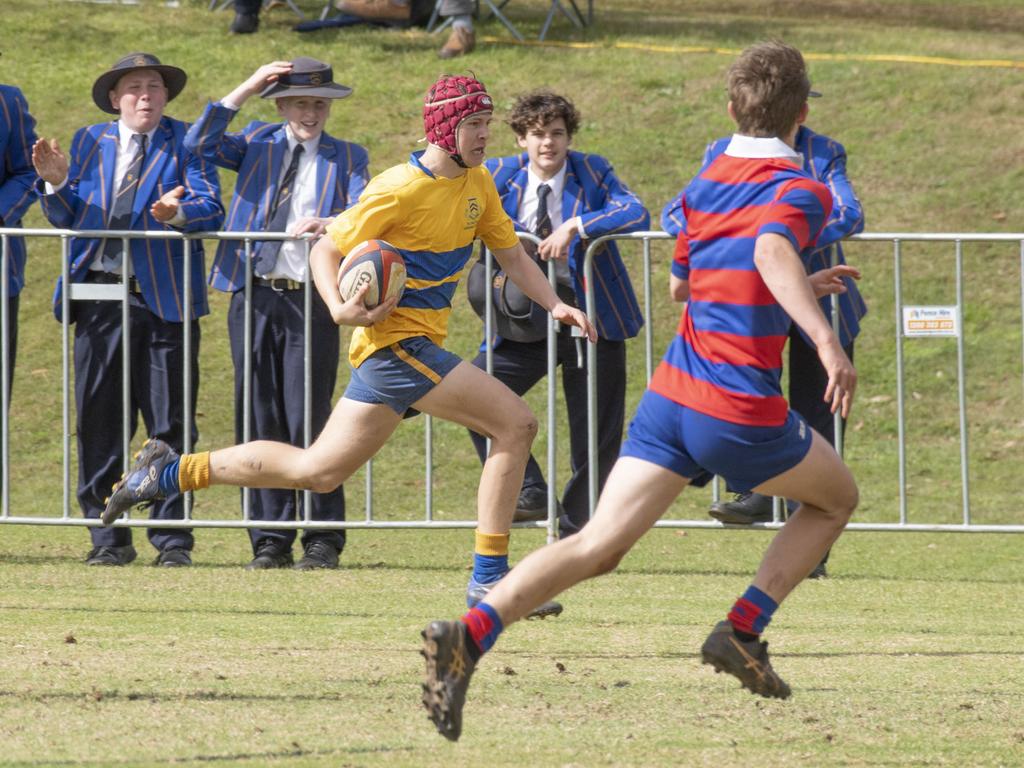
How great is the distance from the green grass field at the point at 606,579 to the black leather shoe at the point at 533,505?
1.45 feet

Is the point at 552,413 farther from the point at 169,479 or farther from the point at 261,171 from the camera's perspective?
the point at 169,479

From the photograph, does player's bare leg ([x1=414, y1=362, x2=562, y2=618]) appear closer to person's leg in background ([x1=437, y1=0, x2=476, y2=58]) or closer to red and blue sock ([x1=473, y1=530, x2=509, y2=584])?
red and blue sock ([x1=473, y1=530, x2=509, y2=584])

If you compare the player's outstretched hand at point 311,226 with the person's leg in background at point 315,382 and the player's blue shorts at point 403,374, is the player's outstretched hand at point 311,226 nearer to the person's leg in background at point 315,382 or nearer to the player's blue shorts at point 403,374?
the person's leg in background at point 315,382

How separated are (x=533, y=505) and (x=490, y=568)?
7.90 ft

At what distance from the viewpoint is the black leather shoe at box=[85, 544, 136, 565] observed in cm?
883

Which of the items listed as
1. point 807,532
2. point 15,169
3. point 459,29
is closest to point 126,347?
point 15,169

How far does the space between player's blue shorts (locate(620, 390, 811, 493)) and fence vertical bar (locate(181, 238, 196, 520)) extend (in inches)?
167

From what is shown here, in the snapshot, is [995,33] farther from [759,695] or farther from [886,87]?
[759,695]

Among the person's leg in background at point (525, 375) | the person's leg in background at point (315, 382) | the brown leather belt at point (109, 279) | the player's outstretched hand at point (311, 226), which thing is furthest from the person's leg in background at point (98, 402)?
the person's leg in background at point (525, 375)

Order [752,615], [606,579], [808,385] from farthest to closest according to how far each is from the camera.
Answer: [808,385], [606,579], [752,615]

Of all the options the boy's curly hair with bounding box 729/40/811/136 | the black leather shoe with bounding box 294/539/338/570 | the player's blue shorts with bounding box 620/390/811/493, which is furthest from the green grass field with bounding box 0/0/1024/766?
the boy's curly hair with bounding box 729/40/811/136

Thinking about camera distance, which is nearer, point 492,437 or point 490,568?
point 492,437

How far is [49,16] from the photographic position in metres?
22.6

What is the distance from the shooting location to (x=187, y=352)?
8.98 metres
